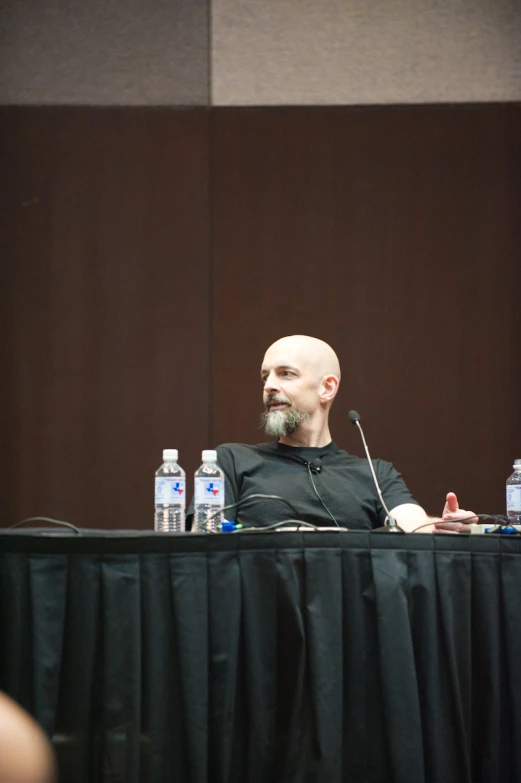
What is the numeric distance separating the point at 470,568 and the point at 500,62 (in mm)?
2604

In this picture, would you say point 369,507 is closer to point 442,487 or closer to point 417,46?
point 442,487

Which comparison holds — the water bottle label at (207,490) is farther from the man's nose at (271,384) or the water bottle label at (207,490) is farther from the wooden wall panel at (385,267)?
the wooden wall panel at (385,267)

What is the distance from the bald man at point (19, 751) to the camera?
570 millimetres

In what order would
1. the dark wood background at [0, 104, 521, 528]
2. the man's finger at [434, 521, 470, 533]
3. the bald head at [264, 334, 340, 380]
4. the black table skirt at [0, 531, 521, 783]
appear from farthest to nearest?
the dark wood background at [0, 104, 521, 528] → the bald head at [264, 334, 340, 380] → the man's finger at [434, 521, 470, 533] → the black table skirt at [0, 531, 521, 783]

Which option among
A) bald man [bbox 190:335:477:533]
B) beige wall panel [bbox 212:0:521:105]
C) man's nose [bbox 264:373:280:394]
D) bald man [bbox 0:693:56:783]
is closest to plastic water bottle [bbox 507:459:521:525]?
bald man [bbox 190:335:477:533]

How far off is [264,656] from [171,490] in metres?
0.83

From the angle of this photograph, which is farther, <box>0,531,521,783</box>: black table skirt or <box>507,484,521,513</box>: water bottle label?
<box>507,484,521,513</box>: water bottle label

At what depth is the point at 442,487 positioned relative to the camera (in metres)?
3.57

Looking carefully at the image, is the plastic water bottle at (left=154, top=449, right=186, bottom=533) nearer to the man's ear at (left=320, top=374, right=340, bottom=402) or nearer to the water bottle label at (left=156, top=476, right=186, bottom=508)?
the water bottle label at (left=156, top=476, right=186, bottom=508)

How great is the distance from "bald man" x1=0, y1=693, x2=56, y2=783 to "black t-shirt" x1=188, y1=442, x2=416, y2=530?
2098 millimetres

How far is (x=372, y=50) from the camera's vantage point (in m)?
3.71

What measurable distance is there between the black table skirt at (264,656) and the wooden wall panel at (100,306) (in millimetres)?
1836

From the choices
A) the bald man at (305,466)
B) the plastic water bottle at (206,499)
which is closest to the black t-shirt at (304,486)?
the bald man at (305,466)

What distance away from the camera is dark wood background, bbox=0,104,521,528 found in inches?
143
